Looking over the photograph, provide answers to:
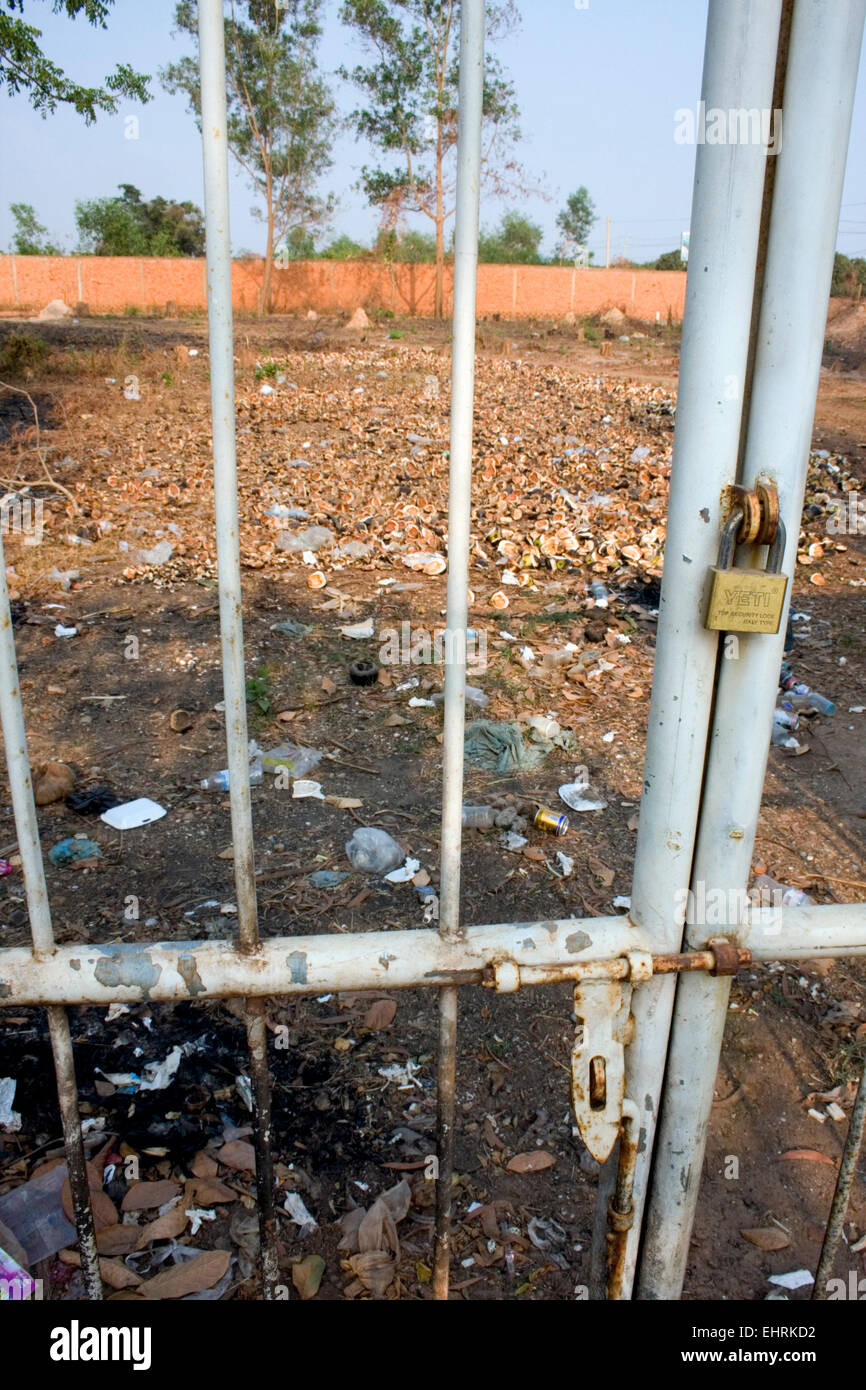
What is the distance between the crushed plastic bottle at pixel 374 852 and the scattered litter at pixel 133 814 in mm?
757

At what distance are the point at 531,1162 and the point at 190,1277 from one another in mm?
729

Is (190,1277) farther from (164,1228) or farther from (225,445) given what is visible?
(225,445)

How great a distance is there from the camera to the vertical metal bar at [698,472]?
0.86 metres

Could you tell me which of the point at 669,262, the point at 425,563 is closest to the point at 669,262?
the point at 669,262

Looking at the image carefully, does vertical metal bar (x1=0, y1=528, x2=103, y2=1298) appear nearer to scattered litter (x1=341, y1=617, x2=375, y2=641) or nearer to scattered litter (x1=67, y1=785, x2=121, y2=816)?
scattered litter (x1=67, y1=785, x2=121, y2=816)

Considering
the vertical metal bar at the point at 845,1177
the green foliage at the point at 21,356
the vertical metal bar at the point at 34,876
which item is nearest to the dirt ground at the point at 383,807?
the vertical metal bar at the point at 845,1177

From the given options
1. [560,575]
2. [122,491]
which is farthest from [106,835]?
[122,491]

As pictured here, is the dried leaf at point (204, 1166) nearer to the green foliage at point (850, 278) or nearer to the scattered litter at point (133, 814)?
the scattered litter at point (133, 814)

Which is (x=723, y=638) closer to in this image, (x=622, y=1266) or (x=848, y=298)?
(x=622, y=1266)

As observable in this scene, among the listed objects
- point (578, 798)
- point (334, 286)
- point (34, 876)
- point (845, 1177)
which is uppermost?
point (334, 286)

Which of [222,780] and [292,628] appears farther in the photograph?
[292,628]

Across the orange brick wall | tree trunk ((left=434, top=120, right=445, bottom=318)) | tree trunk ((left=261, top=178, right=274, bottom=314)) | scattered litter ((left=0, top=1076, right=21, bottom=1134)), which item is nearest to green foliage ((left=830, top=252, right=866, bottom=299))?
the orange brick wall

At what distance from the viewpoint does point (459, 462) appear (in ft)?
2.95
